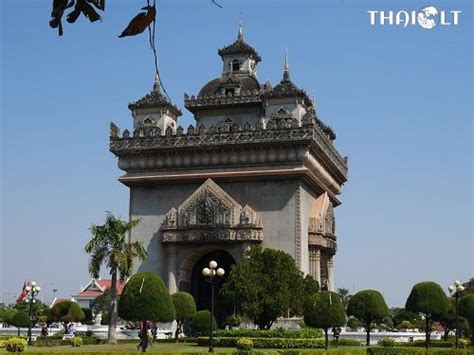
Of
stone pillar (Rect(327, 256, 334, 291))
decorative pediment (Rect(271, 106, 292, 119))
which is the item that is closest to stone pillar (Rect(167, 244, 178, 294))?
decorative pediment (Rect(271, 106, 292, 119))

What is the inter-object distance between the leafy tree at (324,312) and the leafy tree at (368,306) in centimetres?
582

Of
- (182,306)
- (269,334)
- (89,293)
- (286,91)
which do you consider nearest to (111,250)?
(182,306)

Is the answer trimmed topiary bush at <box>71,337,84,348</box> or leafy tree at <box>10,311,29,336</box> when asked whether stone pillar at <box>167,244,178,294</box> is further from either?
leafy tree at <box>10,311,29,336</box>

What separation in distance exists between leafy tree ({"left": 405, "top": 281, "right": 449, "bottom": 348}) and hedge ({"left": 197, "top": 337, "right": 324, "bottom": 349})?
5.99 metres

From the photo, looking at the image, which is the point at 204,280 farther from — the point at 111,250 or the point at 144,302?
the point at 144,302

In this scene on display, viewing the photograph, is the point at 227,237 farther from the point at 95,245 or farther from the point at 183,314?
the point at 95,245

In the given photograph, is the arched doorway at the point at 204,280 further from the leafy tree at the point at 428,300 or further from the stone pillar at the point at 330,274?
the leafy tree at the point at 428,300

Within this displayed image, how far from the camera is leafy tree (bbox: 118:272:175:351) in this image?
25938 millimetres

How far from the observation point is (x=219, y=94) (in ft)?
140

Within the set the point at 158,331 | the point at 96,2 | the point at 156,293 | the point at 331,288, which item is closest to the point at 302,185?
the point at 331,288

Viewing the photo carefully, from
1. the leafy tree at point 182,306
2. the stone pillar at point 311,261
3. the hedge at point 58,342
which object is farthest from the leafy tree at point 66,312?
the stone pillar at point 311,261

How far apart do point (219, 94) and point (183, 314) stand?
14.3 meters

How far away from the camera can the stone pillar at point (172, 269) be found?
123 ft

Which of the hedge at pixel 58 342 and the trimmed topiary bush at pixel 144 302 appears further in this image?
the hedge at pixel 58 342
